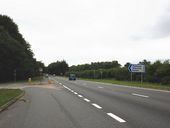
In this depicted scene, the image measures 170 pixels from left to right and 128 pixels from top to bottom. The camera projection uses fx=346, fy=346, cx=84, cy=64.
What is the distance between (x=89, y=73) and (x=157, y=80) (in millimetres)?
66379

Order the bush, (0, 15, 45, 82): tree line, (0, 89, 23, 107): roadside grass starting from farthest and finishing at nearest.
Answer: (0, 15, 45, 82): tree line → the bush → (0, 89, 23, 107): roadside grass

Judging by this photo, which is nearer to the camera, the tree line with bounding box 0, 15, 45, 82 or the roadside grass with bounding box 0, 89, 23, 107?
the roadside grass with bounding box 0, 89, 23, 107

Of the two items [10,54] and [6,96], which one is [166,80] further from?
[6,96]

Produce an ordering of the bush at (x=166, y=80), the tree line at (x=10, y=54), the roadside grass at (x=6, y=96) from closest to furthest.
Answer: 1. the roadside grass at (x=6, y=96)
2. the bush at (x=166, y=80)
3. the tree line at (x=10, y=54)

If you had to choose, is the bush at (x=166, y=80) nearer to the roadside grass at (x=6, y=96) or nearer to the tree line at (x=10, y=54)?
the roadside grass at (x=6, y=96)

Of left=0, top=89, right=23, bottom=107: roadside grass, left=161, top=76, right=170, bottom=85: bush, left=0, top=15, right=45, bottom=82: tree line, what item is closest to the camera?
left=0, top=89, right=23, bottom=107: roadside grass

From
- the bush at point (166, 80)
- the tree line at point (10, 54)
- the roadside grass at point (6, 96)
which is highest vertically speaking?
the tree line at point (10, 54)

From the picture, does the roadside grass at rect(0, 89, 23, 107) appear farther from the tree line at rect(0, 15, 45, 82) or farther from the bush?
the tree line at rect(0, 15, 45, 82)

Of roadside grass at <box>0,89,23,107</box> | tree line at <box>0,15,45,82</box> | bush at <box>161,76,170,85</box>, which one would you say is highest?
tree line at <box>0,15,45,82</box>

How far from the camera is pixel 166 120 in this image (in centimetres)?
982

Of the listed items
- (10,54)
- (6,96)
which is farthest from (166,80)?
(6,96)

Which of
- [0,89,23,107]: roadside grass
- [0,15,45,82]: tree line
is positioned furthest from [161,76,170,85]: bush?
[0,15,45,82]: tree line

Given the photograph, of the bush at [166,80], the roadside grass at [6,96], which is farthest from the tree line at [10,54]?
the roadside grass at [6,96]

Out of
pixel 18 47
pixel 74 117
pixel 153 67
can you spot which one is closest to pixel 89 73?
pixel 18 47
